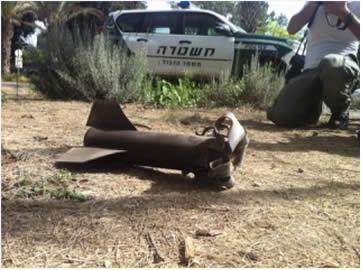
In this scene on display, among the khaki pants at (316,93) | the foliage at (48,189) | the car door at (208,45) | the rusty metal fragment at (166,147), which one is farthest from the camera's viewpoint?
Answer: the car door at (208,45)

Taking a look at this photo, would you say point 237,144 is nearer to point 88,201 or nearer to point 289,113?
point 88,201

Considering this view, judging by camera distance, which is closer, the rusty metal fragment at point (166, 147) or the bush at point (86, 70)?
the rusty metal fragment at point (166, 147)

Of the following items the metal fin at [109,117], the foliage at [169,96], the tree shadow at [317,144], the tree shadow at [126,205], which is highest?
the metal fin at [109,117]

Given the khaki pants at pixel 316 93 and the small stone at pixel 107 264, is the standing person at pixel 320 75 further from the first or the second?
the small stone at pixel 107 264

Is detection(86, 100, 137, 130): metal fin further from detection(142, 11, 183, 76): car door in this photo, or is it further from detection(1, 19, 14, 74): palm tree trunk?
detection(1, 19, 14, 74): palm tree trunk

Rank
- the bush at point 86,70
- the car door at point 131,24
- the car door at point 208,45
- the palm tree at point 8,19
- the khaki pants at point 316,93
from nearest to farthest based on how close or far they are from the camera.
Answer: the khaki pants at point 316,93 → the bush at point 86,70 → the car door at point 208,45 → the car door at point 131,24 → the palm tree at point 8,19

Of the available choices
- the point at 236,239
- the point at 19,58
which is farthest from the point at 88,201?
the point at 19,58

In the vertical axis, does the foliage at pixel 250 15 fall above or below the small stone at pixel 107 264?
above

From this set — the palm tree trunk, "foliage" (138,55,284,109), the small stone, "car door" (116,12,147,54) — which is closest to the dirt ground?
the small stone

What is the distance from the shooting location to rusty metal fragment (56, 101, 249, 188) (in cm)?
205

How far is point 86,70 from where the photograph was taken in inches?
242

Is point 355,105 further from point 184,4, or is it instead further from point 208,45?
point 184,4

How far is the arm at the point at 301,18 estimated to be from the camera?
4430mm

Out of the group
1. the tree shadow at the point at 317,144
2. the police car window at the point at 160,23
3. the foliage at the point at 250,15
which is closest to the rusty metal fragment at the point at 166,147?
the tree shadow at the point at 317,144
